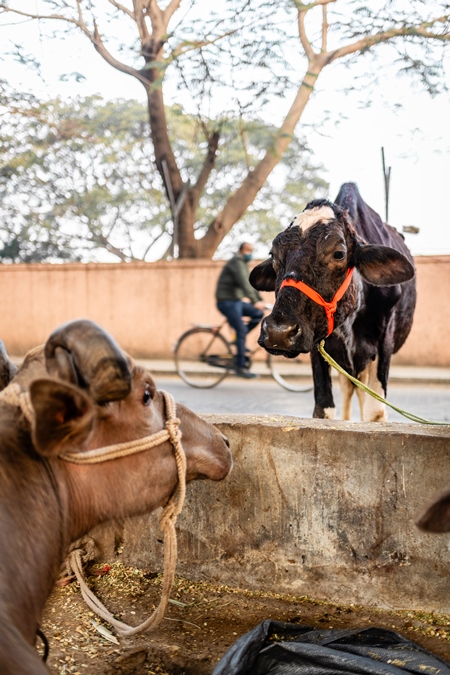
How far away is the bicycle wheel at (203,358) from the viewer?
38.9 feet

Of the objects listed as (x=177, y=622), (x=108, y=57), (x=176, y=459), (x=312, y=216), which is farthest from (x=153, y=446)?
(x=108, y=57)

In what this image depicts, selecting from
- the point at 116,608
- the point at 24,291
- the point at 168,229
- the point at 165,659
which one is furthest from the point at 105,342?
the point at 168,229

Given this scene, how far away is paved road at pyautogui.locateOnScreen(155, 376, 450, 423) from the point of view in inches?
373

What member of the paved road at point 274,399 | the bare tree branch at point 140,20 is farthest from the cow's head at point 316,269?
the paved road at point 274,399

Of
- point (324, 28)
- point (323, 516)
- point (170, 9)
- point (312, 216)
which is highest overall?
point (170, 9)

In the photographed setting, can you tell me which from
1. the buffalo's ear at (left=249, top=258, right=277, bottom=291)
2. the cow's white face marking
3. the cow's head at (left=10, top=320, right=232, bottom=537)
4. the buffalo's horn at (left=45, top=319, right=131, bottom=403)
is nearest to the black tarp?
the cow's head at (left=10, top=320, right=232, bottom=537)

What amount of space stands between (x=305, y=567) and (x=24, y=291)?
1594 centimetres

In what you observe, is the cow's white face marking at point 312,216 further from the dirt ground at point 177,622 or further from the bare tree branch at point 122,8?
the bare tree branch at point 122,8

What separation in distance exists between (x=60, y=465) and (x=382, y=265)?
2.76m

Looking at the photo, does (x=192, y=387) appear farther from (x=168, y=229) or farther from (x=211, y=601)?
(x=168, y=229)

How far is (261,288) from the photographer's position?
4652 millimetres

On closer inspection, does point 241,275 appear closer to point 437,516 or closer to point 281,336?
point 281,336

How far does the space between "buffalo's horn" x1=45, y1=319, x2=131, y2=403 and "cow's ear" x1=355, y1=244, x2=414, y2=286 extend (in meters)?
2.64

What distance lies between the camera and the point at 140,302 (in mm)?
16656
